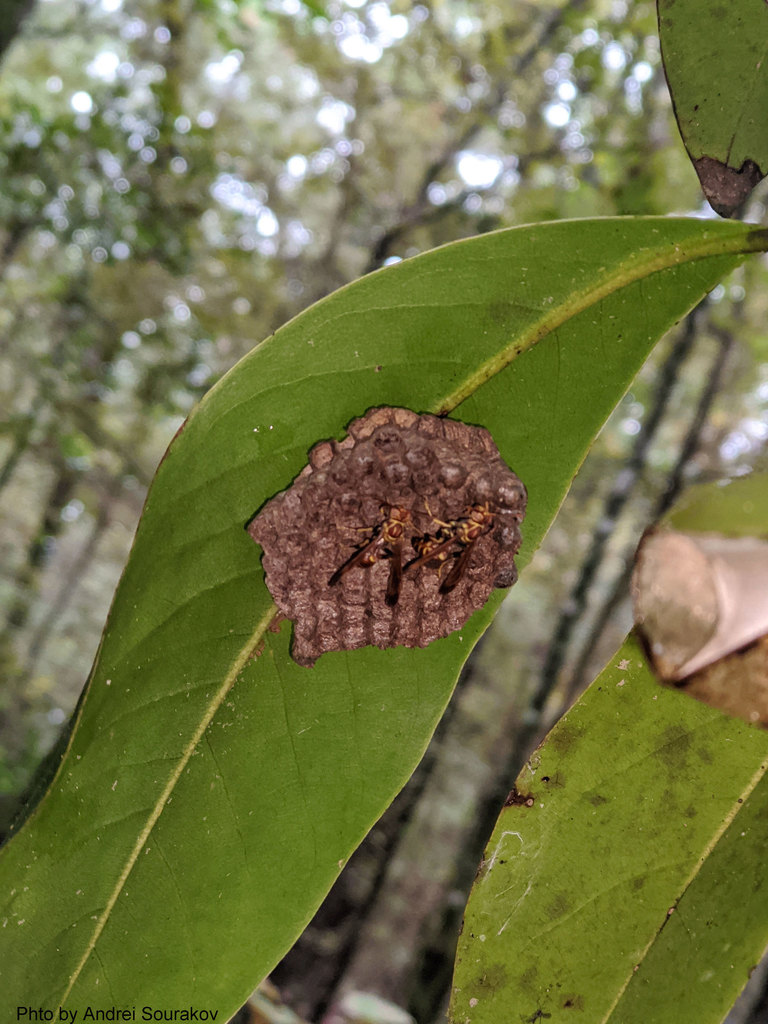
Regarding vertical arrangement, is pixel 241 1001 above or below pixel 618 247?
below

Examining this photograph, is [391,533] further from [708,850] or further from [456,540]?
[708,850]

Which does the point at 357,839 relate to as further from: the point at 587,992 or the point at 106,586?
the point at 106,586

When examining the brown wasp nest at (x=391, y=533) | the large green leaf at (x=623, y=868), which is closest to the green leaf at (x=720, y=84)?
the brown wasp nest at (x=391, y=533)

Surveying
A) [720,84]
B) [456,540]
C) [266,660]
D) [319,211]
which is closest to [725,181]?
[720,84]

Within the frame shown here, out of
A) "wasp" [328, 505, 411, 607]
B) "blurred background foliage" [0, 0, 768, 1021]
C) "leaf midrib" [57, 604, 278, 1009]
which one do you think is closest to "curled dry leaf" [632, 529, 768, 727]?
"wasp" [328, 505, 411, 607]

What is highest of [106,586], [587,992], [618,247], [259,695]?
[618,247]

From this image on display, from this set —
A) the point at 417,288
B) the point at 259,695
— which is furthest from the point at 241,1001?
the point at 417,288
